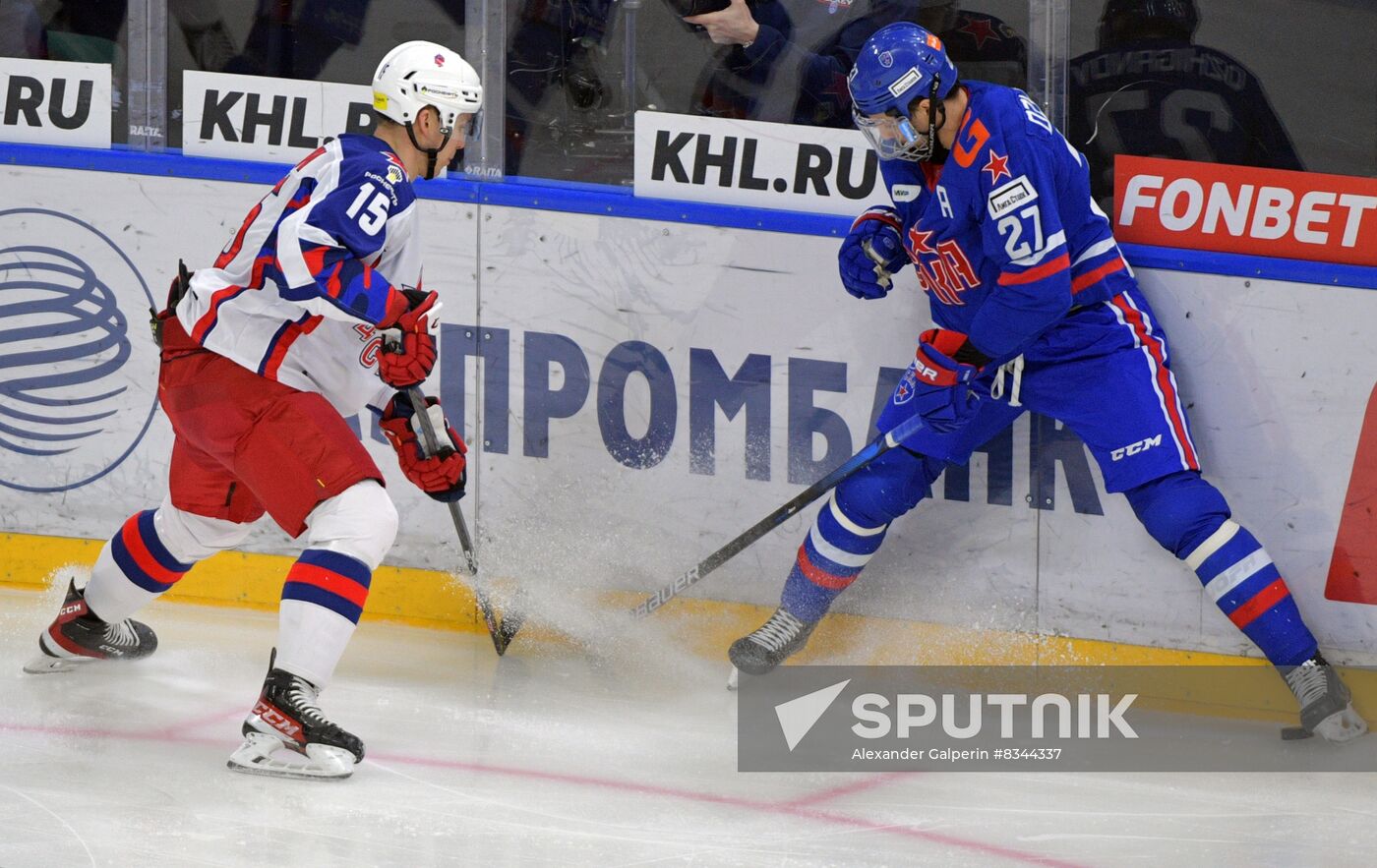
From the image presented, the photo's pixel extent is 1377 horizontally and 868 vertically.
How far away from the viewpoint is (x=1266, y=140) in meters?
3.54

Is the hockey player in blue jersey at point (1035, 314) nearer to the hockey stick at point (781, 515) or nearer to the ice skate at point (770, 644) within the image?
the hockey stick at point (781, 515)

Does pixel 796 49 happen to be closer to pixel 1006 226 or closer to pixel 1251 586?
pixel 1006 226

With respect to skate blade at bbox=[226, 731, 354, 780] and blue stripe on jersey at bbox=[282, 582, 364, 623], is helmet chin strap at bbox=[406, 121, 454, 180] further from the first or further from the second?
skate blade at bbox=[226, 731, 354, 780]

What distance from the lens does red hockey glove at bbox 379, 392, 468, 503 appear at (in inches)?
135

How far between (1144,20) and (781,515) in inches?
50.7

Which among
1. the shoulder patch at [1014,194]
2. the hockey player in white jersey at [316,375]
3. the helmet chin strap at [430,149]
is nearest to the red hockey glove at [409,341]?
the hockey player in white jersey at [316,375]

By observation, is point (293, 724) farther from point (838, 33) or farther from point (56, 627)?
point (838, 33)

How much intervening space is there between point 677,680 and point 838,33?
148 cm

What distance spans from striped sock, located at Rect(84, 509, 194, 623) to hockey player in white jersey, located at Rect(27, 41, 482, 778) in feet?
0.09

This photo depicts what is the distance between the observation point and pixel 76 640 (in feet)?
12.2

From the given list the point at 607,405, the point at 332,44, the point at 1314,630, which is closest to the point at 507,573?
the point at 607,405

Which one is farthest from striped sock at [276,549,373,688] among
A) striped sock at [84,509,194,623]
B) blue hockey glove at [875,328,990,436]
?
blue hockey glove at [875,328,990,436]

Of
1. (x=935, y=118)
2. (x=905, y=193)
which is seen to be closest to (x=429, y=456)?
(x=905, y=193)

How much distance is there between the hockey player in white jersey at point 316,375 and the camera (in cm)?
314
